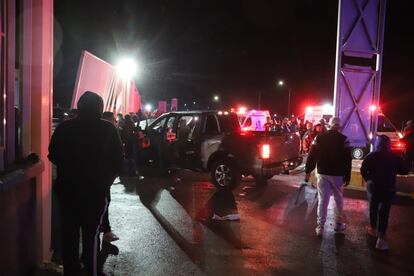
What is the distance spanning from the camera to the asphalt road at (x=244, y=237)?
514 cm

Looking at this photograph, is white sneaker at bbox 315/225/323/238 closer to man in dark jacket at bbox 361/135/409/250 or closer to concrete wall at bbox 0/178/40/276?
man in dark jacket at bbox 361/135/409/250

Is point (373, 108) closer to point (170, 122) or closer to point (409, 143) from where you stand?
point (409, 143)

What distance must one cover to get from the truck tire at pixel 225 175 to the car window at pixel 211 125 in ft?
2.99

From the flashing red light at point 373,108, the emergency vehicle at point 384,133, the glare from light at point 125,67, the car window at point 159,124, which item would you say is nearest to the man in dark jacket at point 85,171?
the car window at point 159,124

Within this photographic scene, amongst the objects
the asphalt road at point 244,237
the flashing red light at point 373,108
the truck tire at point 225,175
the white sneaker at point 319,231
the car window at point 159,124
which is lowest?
the asphalt road at point 244,237

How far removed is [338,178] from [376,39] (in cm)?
593

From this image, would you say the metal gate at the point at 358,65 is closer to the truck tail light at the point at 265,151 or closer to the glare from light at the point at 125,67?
the truck tail light at the point at 265,151

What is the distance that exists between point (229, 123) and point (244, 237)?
491 cm

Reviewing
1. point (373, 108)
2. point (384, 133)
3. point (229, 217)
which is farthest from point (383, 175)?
point (384, 133)

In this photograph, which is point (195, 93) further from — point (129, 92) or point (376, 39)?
point (376, 39)

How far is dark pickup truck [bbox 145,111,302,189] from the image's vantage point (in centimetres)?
976

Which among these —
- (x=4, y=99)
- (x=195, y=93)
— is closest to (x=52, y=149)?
(x=4, y=99)

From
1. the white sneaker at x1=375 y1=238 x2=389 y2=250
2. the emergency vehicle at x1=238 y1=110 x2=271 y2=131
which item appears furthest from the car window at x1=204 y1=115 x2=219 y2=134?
the emergency vehicle at x1=238 y1=110 x2=271 y2=131

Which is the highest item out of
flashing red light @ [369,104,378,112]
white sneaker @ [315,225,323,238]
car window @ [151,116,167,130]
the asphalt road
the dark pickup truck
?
flashing red light @ [369,104,378,112]
